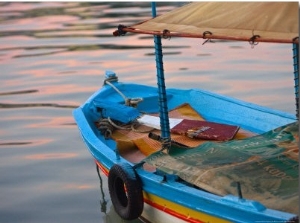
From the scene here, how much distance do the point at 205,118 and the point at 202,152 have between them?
82.1 inches

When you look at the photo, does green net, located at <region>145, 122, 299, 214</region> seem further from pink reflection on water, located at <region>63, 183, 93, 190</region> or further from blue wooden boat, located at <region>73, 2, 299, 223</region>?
pink reflection on water, located at <region>63, 183, 93, 190</region>

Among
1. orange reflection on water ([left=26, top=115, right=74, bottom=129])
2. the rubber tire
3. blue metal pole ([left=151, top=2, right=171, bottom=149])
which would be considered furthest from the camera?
orange reflection on water ([left=26, top=115, right=74, bottom=129])

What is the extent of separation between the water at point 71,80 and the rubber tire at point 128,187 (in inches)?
46.5

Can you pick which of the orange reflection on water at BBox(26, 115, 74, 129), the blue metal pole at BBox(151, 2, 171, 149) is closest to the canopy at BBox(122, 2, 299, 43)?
the blue metal pole at BBox(151, 2, 171, 149)

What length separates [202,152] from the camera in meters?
6.33

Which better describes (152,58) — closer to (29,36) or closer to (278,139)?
(29,36)

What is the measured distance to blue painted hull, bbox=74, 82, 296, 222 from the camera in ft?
17.1

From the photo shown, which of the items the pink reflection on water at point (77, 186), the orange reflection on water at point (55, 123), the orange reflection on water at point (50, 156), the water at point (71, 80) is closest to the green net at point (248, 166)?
the water at point (71, 80)

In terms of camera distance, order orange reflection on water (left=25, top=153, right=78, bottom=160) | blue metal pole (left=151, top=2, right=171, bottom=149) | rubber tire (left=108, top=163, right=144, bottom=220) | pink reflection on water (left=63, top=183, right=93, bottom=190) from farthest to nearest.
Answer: orange reflection on water (left=25, top=153, right=78, bottom=160)
pink reflection on water (left=63, top=183, right=93, bottom=190)
blue metal pole (left=151, top=2, right=171, bottom=149)
rubber tire (left=108, top=163, right=144, bottom=220)

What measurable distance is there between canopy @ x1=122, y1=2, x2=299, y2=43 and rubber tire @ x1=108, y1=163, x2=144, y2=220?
124 cm

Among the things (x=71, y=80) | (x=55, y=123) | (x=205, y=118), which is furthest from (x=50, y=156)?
(x=71, y=80)

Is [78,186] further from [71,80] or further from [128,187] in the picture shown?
[71,80]

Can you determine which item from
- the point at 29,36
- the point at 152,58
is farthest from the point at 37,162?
the point at 29,36

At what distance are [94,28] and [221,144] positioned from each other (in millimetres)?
13304
